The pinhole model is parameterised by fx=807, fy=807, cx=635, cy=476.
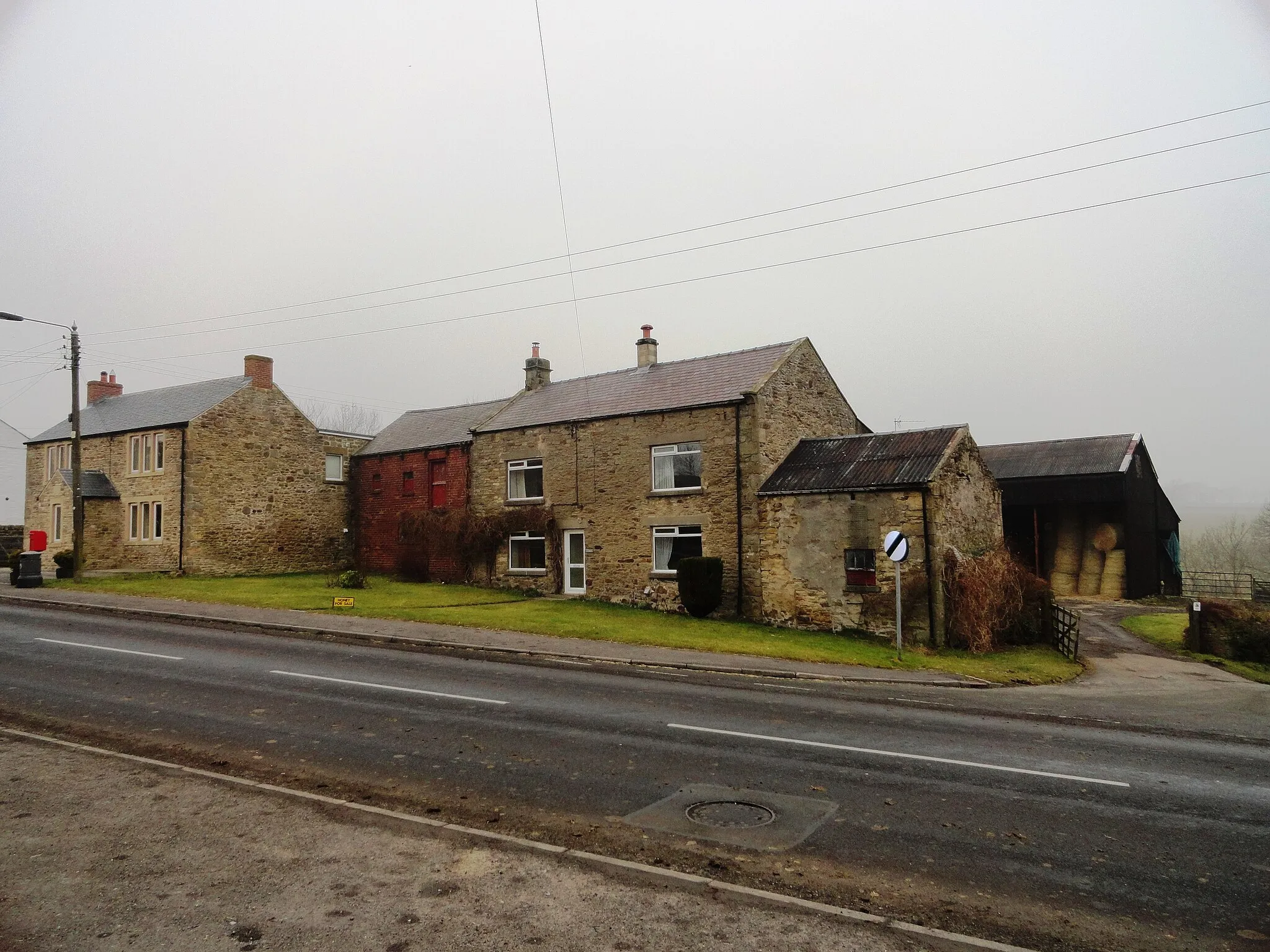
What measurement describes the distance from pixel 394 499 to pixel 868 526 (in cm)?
2163

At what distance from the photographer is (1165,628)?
24.7 meters

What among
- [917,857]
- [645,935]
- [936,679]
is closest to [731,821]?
[917,857]

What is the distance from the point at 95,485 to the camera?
111 feet

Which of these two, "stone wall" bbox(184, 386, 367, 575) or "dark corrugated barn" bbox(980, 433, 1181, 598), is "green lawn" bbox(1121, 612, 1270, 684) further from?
"stone wall" bbox(184, 386, 367, 575)

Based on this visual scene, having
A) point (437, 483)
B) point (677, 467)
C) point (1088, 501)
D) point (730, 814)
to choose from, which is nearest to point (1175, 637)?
Result: point (1088, 501)

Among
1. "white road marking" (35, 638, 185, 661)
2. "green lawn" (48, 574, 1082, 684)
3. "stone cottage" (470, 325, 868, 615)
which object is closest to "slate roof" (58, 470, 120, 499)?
"green lawn" (48, 574, 1082, 684)

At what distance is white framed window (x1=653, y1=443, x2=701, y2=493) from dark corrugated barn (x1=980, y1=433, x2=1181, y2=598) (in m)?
16.4

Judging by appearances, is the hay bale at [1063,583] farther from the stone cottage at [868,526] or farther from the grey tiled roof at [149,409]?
the grey tiled roof at [149,409]

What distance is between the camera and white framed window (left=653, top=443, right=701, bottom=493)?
2588cm

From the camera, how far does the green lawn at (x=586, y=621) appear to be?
18.4 meters

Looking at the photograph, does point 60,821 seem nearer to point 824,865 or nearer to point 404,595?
point 824,865

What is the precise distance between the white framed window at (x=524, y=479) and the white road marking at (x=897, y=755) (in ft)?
64.4

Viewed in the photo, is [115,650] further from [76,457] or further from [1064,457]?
[1064,457]

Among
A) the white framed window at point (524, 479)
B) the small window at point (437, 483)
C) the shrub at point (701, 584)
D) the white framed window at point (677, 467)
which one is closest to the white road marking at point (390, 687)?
the shrub at point (701, 584)
